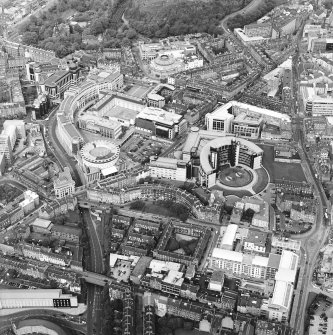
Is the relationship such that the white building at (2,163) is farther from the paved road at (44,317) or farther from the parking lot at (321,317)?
the parking lot at (321,317)

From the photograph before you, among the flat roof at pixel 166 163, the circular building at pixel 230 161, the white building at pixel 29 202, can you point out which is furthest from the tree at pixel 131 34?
the white building at pixel 29 202

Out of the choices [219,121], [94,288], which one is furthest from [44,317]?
[219,121]

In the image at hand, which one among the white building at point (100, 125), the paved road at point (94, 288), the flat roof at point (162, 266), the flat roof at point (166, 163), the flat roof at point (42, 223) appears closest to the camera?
the paved road at point (94, 288)

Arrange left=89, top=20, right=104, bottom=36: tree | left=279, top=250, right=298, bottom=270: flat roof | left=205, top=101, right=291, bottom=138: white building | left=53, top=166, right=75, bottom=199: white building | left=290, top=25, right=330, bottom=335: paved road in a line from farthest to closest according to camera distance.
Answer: left=89, top=20, right=104, bottom=36: tree < left=205, top=101, right=291, bottom=138: white building < left=53, top=166, right=75, bottom=199: white building < left=279, top=250, right=298, bottom=270: flat roof < left=290, top=25, right=330, bottom=335: paved road

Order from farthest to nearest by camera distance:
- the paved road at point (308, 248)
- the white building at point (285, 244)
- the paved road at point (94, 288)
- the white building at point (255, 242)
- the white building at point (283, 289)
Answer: the white building at point (285, 244), the white building at point (255, 242), the paved road at point (308, 248), the paved road at point (94, 288), the white building at point (283, 289)

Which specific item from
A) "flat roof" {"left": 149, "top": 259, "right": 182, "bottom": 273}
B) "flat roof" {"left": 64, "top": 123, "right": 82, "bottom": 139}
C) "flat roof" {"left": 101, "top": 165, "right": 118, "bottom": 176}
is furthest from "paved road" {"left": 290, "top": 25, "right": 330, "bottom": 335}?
"flat roof" {"left": 64, "top": 123, "right": 82, "bottom": 139}

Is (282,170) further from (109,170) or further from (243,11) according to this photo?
(243,11)

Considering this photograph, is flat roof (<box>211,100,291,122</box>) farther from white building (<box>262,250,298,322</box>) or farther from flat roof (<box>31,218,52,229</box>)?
flat roof (<box>31,218,52,229</box>)
